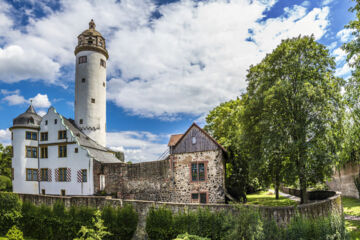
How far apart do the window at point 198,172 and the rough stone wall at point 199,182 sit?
0.94 ft

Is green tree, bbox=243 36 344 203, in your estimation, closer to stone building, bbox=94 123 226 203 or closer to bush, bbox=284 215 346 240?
bush, bbox=284 215 346 240

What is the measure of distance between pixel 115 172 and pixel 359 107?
71.7ft

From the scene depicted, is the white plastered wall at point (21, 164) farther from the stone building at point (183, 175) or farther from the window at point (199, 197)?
the window at point (199, 197)

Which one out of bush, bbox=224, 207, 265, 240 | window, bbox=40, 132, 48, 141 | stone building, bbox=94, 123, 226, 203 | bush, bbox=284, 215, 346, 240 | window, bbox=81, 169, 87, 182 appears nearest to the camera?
bush, bbox=284, 215, 346, 240

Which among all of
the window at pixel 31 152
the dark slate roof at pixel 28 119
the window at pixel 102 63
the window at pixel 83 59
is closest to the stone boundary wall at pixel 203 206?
the window at pixel 31 152

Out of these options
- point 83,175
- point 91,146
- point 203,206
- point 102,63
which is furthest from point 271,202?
point 102,63

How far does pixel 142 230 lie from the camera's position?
17500 mm

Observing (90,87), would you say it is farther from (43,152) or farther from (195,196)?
(195,196)

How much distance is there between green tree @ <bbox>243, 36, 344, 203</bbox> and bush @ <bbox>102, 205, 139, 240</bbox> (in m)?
10.2

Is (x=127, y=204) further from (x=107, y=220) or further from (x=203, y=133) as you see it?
(x=203, y=133)

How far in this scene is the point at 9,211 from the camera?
69.1ft

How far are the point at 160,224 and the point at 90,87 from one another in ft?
75.2

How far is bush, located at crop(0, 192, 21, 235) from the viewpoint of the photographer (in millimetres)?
20641

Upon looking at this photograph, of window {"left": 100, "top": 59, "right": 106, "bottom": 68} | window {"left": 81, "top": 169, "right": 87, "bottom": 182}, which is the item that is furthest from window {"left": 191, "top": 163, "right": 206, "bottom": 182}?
window {"left": 100, "top": 59, "right": 106, "bottom": 68}
